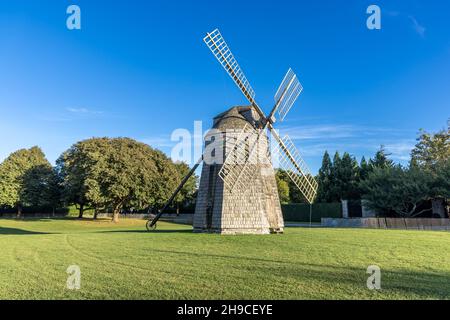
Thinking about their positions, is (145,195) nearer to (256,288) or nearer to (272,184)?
(272,184)

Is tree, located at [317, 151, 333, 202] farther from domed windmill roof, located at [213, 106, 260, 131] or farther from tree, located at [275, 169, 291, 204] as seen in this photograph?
domed windmill roof, located at [213, 106, 260, 131]

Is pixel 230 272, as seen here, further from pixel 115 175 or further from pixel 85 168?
pixel 85 168

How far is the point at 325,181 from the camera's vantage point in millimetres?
44375

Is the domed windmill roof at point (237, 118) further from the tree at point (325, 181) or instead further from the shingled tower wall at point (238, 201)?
the tree at point (325, 181)

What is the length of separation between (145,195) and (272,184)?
77.7 feet

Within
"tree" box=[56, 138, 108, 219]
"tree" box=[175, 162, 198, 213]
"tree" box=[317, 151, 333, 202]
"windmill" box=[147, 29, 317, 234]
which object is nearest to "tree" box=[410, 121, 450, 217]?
"tree" box=[317, 151, 333, 202]

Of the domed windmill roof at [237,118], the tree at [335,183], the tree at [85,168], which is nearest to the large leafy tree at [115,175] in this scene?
the tree at [85,168]

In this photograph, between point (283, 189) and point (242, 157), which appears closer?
point (242, 157)

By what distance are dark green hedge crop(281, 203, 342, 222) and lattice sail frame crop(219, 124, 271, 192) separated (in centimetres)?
2312

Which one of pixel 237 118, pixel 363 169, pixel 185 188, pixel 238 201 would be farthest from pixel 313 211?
pixel 237 118

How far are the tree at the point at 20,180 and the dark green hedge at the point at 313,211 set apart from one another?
3658cm

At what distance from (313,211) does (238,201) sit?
25.5 meters

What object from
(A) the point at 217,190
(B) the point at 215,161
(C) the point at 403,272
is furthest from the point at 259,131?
(C) the point at 403,272

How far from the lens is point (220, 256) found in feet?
33.6
